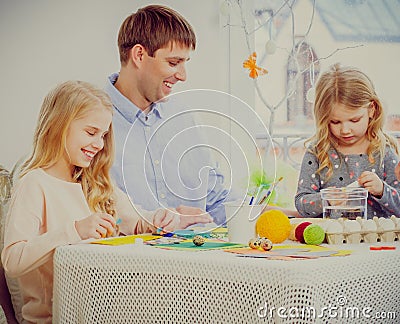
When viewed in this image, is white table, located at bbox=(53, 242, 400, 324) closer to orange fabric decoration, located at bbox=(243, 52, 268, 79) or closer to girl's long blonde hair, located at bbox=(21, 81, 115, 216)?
girl's long blonde hair, located at bbox=(21, 81, 115, 216)

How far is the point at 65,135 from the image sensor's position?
2535mm

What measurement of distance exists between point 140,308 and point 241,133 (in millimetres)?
1075

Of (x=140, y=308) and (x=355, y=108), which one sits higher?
(x=355, y=108)

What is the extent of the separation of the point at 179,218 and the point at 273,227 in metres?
0.55

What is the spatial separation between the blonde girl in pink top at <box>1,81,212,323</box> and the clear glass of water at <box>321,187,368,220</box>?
0.48 m

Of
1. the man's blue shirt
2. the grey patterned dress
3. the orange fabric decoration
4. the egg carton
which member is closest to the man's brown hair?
the man's blue shirt

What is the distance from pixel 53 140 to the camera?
8.35 feet

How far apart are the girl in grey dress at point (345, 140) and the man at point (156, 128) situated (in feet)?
1.33

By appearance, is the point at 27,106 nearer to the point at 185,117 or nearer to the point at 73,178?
the point at 73,178

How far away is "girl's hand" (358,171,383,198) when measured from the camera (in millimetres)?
2727

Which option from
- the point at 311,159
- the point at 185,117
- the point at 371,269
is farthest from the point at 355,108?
the point at 371,269

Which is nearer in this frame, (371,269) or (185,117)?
(371,269)

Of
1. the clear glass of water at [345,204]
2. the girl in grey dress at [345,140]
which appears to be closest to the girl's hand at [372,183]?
the girl in grey dress at [345,140]

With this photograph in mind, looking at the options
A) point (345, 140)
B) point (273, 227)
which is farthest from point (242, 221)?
point (345, 140)
